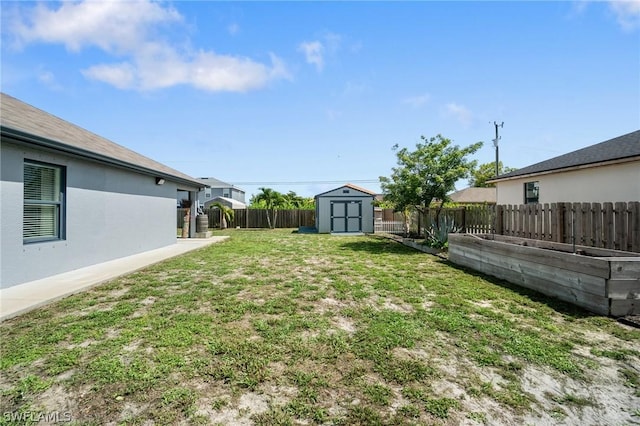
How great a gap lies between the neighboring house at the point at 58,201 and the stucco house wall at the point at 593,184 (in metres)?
13.3

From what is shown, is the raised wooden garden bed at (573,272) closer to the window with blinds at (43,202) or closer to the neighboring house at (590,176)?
the neighboring house at (590,176)

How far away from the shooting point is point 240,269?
7.45 metres

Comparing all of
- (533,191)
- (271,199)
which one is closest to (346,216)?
(271,199)

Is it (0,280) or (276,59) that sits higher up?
(276,59)

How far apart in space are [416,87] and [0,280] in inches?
470

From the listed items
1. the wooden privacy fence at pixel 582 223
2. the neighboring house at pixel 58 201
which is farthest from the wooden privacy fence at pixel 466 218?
the neighboring house at pixel 58 201

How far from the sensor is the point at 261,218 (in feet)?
83.1

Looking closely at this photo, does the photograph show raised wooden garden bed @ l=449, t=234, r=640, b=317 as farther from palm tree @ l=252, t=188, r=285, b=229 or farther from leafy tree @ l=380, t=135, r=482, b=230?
palm tree @ l=252, t=188, r=285, b=229

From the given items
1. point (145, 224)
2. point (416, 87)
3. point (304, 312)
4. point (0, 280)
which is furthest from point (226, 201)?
point (304, 312)

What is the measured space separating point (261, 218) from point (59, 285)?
1978 cm

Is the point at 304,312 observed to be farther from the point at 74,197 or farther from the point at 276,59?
the point at 276,59

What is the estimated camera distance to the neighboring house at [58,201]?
5371 mm

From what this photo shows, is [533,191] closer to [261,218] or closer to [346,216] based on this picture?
[346,216]

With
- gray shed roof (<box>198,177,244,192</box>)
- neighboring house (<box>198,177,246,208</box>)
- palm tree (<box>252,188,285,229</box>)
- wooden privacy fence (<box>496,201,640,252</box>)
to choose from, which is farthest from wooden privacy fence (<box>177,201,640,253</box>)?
neighboring house (<box>198,177,246,208</box>)
